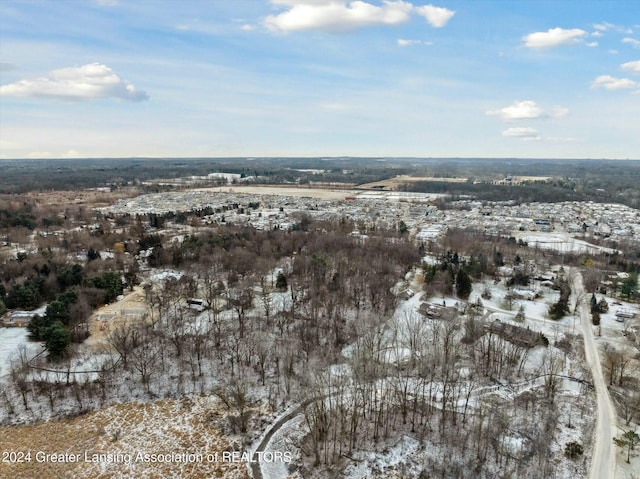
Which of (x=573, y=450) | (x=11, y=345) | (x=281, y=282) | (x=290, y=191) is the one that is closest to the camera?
(x=573, y=450)

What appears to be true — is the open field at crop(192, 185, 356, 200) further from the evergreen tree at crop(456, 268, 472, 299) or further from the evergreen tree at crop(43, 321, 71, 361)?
the evergreen tree at crop(43, 321, 71, 361)

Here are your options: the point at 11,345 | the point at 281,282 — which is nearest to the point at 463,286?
the point at 281,282

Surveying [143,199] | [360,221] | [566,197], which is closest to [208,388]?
[360,221]

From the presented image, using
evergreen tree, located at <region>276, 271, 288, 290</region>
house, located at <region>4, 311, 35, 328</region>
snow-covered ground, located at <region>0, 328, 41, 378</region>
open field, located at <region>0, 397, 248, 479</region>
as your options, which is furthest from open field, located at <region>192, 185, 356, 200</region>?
open field, located at <region>0, 397, 248, 479</region>

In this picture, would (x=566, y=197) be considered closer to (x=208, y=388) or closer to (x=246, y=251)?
(x=246, y=251)

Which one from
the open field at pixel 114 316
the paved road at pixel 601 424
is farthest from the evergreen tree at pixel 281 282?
the paved road at pixel 601 424

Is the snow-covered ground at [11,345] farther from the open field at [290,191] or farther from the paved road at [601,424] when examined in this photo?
the open field at [290,191]

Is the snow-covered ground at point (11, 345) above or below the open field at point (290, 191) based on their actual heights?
below

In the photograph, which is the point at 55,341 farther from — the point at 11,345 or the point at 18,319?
the point at 18,319
